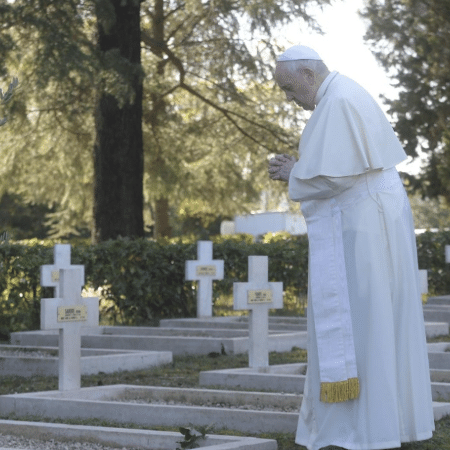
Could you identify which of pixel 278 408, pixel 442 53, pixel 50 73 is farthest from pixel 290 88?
pixel 442 53

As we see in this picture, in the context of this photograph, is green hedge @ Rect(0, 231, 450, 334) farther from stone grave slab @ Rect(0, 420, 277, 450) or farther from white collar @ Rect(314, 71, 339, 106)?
white collar @ Rect(314, 71, 339, 106)

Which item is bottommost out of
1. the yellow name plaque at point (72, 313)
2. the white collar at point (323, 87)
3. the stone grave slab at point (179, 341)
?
the stone grave slab at point (179, 341)

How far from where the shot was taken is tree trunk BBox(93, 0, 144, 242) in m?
16.2

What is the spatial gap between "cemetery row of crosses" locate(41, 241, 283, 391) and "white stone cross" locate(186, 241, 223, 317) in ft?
8.20

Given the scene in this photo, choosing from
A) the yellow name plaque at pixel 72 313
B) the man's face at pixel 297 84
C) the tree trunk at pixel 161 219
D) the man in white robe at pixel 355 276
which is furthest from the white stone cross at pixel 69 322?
the tree trunk at pixel 161 219

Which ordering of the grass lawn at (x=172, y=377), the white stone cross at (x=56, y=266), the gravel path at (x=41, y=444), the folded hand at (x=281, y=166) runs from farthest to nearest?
1. the white stone cross at (x=56, y=266)
2. the grass lawn at (x=172, y=377)
3. the gravel path at (x=41, y=444)
4. the folded hand at (x=281, y=166)

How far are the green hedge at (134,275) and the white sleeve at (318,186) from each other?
8.39m

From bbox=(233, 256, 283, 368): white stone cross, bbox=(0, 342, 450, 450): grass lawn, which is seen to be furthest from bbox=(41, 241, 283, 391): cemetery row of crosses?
bbox=(0, 342, 450, 450): grass lawn

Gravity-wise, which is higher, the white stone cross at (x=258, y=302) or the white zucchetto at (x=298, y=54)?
the white zucchetto at (x=298, y=54)

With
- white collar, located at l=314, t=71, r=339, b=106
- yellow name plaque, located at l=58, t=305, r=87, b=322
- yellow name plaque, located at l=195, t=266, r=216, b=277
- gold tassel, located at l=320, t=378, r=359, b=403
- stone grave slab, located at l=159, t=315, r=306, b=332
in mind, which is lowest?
gold tassel, located at l=320, t=378, r=359, b=403

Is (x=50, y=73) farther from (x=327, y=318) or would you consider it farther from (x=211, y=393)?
(x=327, y=318)

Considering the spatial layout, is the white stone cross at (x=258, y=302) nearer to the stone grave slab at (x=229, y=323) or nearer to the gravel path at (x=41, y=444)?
the gravel path at (x=41, y=444)

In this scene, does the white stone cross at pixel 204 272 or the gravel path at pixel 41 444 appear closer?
the gravel path at pixel 41 444

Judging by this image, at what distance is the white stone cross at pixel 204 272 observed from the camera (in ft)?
44.0
